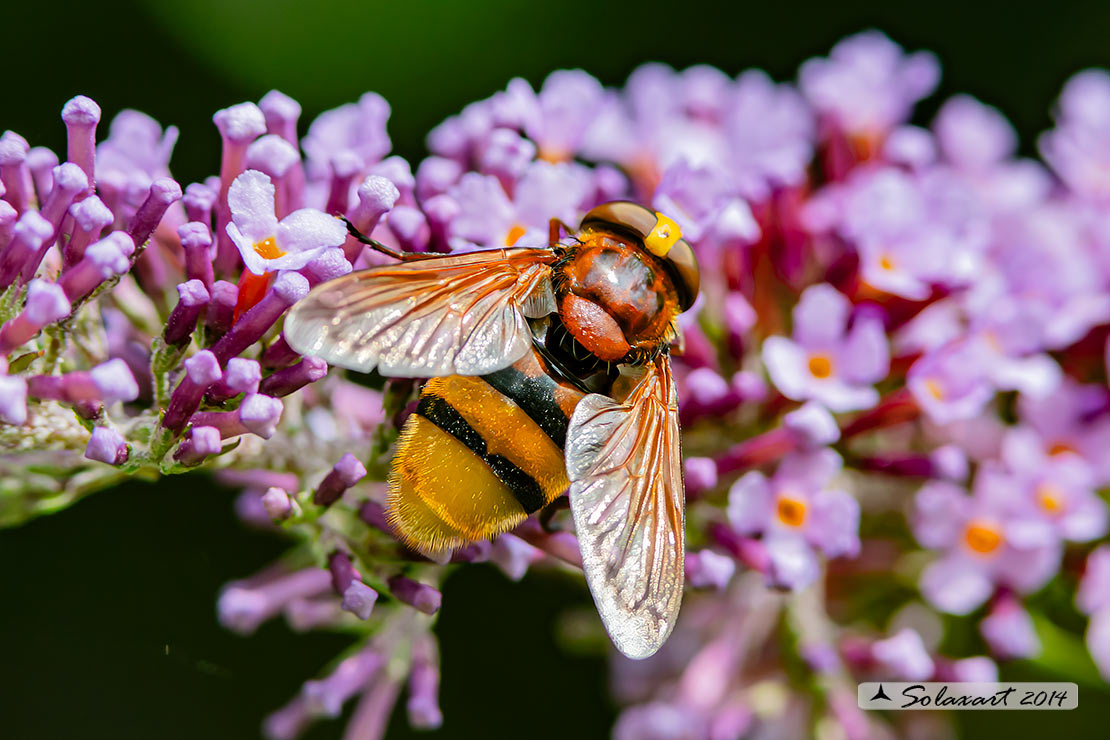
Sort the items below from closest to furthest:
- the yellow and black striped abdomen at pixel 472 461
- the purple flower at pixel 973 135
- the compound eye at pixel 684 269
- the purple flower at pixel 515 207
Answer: the yellow and black striped abdomen at pixel 472 461 → the compound eye at pixel 684 269 → the purple flower at pixel 515 207 → the purple flower at pixel 973 135

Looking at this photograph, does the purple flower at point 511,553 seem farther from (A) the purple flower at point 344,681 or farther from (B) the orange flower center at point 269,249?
(B) the orange flower center at point 269,249

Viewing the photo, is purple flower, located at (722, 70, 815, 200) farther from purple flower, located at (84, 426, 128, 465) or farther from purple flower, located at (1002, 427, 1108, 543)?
purple flower, located at (84, 426, 128, 465)

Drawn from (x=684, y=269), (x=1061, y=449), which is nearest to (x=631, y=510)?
(x=684, y=269)

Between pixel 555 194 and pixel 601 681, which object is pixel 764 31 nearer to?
pixel 555 194

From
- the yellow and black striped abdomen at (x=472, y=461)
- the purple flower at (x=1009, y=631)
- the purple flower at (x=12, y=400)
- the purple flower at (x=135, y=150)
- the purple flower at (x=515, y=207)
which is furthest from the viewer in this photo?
the purple flower at (x=1009, y=631)

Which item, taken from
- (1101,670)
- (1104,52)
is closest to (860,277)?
(1101,670)

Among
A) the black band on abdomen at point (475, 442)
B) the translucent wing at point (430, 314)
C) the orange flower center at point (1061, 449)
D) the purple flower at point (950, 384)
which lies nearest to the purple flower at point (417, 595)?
the black band on abdomen at point (475, 442)

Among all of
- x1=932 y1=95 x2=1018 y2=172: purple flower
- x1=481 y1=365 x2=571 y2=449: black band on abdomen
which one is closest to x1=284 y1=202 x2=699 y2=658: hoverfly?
x1=481 y1=365 x2=571 y2=449: black band on abdomen
